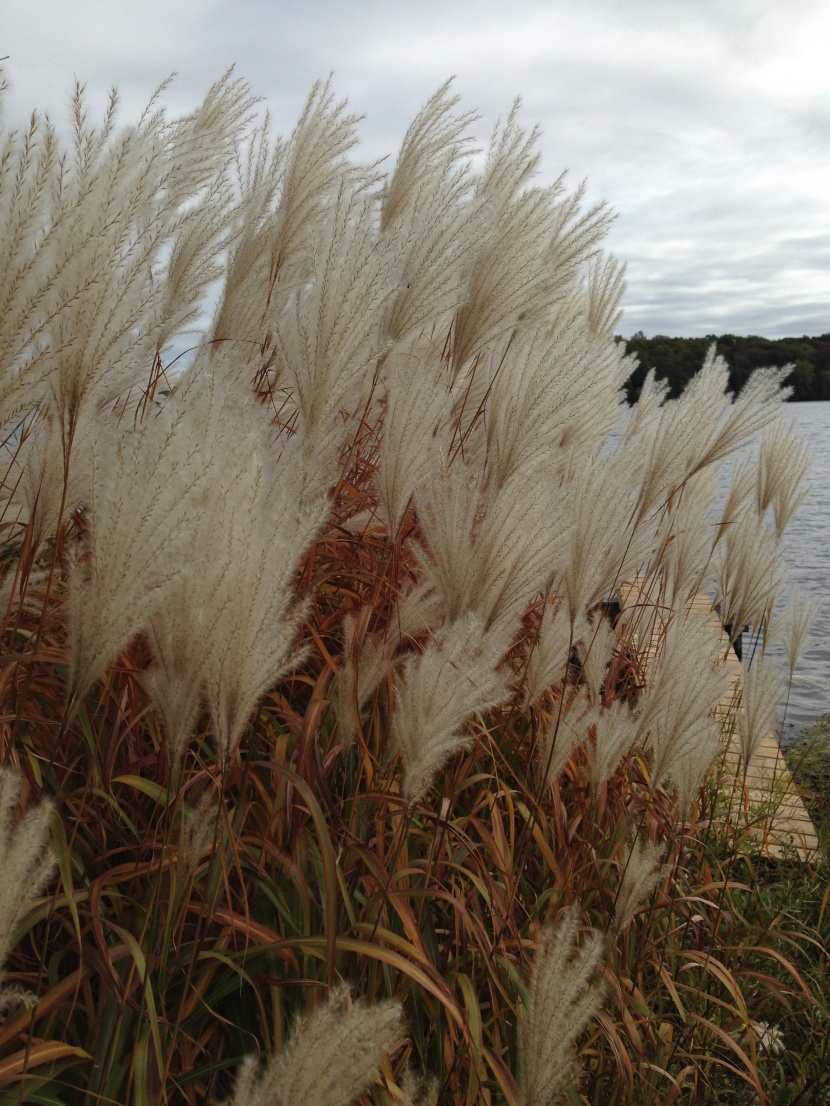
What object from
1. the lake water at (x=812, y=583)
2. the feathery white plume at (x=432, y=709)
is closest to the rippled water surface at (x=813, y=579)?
the lake water at (x=812, y=583)

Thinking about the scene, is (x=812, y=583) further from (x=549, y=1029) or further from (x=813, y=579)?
(x=549, y=1029)

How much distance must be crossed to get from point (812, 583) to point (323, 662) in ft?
32.1

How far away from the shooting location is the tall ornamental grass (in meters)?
1.10

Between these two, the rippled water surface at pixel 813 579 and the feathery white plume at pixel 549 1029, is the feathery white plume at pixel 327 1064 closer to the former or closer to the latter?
the feathery white plume at pixel 549 1029

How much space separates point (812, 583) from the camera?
10.4 metres

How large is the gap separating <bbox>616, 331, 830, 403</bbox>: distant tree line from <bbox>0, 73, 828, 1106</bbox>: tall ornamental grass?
12.2 meters

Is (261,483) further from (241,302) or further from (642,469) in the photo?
(642,469)

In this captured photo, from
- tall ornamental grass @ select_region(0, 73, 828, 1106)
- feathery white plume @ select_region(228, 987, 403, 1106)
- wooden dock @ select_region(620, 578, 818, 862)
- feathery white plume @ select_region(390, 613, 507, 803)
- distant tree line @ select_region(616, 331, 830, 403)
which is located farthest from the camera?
distant tree line @ select_region(616, 331, 830, 403)

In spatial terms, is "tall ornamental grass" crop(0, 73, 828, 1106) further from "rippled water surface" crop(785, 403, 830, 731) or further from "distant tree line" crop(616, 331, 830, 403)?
"distant tree line" crop(616, 331, 830, 403)

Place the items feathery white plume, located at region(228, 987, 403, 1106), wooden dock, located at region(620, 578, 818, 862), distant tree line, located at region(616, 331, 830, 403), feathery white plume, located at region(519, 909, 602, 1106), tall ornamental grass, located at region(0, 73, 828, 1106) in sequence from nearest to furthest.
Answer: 1. feathery white plume, located at region(228, 987, 403, 1106)
2. tall ornamental grass, located at region(0, 73, 828, 1106)
3. feathery white plume, located at region(519, 909, 602, 1106)
4. wooden dock, located at region(620, 578, 818, 862)
5. distant tree line, located at region(616, 331, 830, 403)

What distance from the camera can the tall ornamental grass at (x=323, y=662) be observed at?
110 centimetres

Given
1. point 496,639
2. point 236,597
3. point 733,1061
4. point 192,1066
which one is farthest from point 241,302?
point 733,1061

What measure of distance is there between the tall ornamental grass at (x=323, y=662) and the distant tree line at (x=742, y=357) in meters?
12.2

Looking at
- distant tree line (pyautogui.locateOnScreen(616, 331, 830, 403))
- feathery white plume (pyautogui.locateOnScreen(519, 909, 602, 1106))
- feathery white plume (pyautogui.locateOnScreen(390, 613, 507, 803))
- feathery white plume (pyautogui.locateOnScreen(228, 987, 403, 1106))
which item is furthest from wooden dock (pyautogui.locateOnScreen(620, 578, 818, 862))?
distant tree line (pyautogui.locateOnScreen(616, 331, 830, 403))
